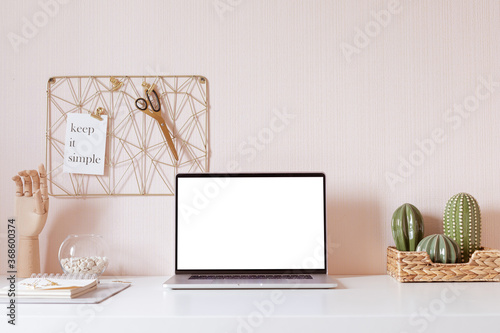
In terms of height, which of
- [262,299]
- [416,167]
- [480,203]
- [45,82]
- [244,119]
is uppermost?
[45,82]

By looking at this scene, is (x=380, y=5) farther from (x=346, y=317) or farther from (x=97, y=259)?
(x=97, y=259)

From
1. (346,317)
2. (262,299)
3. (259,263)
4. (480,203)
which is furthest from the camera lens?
(480,203)

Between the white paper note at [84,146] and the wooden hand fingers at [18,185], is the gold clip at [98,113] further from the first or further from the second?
the wooden hand fingers at [18,185]

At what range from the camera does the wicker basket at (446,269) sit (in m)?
1.16

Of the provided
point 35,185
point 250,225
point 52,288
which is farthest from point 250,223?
point 35,185

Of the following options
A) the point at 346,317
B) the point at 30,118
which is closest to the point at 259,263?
the point at 346,317

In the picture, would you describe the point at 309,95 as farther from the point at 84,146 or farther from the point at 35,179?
the point at 35,179

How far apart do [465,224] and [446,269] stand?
0.14 metres

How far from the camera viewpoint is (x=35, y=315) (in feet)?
2.82

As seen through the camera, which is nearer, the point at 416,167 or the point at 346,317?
the point at 346,317

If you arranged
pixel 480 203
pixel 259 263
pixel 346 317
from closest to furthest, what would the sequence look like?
pixel 346 317 → pixel 259 263 → pixel 480 203

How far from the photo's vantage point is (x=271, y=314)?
86cm

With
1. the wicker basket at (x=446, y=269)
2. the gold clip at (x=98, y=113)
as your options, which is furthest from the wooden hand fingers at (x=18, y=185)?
the wicker basket at (x=446, y=269)

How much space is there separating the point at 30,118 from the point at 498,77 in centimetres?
137
